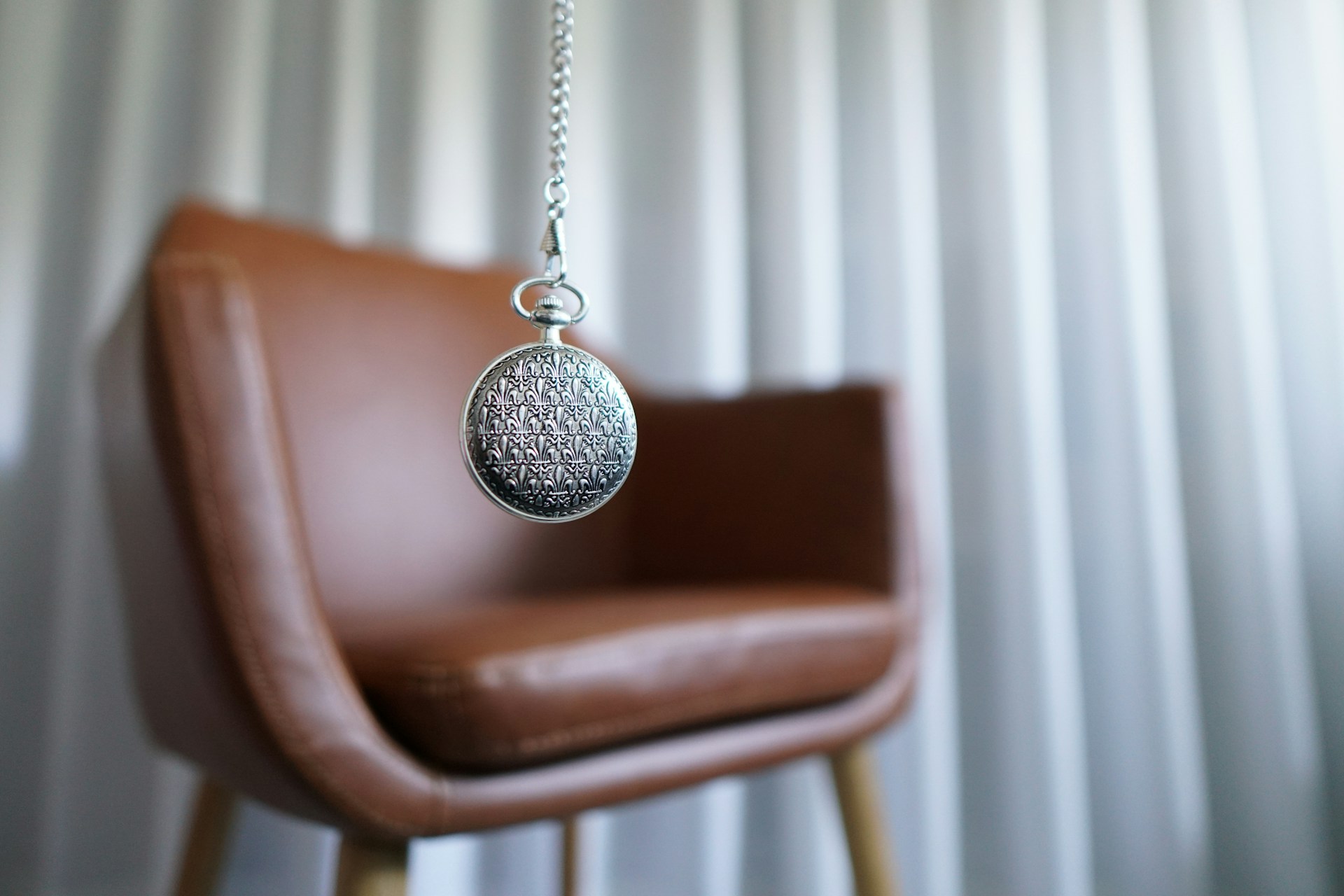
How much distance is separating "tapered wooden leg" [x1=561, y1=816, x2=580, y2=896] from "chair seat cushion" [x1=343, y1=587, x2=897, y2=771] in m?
0.47

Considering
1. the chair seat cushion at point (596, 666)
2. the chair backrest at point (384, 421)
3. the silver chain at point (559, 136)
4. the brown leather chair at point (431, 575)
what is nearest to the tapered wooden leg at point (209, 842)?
the brown leather chair at point (431, 575)

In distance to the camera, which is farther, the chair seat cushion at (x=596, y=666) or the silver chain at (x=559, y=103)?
the chair seat cushion at (x=596, y=666)

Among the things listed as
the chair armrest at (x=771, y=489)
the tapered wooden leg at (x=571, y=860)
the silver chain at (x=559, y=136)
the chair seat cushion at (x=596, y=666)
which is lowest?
the tapered wooden leg at (x=571, y=860)

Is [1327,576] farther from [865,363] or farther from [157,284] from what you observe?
[157,284]

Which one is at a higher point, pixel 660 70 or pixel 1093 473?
pixel 660 70

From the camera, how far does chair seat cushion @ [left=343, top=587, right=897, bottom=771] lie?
692 millimetres

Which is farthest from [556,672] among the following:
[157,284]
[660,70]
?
[660,70]

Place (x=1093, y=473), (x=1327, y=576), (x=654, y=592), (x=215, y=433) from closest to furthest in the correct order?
1. (x=215, y=433)
2. (x=654, y=592)
3. (x=1327, y=576)
4. (x=1093, y=473)

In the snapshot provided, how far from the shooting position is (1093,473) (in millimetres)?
1472

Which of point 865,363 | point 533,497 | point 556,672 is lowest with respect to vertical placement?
point 556,672

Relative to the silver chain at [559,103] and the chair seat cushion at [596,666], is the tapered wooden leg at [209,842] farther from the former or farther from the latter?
the silver chain at [559,103]

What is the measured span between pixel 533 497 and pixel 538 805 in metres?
0.36

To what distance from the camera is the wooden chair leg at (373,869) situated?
708 millimetres

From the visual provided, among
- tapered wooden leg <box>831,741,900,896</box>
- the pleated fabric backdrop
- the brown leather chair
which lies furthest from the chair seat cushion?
the pleated fabric backdrop
